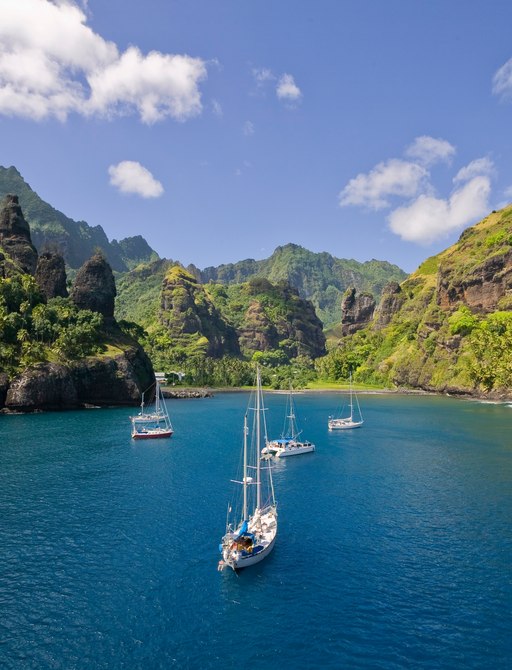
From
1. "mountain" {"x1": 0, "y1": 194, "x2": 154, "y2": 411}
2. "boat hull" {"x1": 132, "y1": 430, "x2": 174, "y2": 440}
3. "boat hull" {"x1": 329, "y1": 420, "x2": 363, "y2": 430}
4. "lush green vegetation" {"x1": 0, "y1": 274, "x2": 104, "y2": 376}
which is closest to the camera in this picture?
"boat hull" {"x1": 132, "y1": 430, "x2": 174, "y2": 440}

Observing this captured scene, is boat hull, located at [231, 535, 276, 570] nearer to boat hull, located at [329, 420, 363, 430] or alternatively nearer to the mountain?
boat hull, located at [329, 420, 363, 430]

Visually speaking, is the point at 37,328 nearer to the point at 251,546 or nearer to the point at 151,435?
the point at 151,435

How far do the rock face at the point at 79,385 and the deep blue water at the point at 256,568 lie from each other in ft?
193

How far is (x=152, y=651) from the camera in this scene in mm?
34156

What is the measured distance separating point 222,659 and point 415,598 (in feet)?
62.5

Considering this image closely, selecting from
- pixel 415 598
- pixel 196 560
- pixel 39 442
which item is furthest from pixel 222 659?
pixel 39 442

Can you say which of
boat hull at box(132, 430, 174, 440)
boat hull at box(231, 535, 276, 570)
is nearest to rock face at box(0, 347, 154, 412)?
boat hull at box(132, 430, 174, 440)

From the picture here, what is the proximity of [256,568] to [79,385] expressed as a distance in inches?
5355

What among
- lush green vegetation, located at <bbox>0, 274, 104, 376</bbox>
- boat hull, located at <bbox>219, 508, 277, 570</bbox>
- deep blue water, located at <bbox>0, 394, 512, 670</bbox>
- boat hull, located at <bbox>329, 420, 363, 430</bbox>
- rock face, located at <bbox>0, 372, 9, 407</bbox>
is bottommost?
deep blue water, located at <bbox>0, 394, 512, 670</bbox>

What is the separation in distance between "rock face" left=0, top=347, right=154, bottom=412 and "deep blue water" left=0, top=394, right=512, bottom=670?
5882cm

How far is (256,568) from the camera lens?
4716 cm

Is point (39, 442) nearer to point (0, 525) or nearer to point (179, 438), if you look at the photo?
point (179, 438)

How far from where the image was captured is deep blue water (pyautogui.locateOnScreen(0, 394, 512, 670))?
34.8 metres

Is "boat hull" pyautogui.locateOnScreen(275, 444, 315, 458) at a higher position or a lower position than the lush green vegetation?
lower
